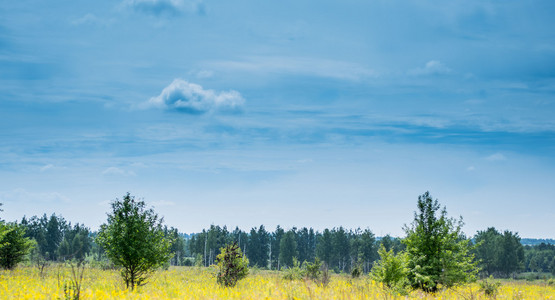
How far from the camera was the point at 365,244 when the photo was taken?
96.8m

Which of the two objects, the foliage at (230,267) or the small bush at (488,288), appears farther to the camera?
the foliage at (230,267)

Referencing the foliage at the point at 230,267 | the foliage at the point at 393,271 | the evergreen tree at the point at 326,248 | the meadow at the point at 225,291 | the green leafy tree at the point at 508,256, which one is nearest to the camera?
the meadow at the point at 225,291

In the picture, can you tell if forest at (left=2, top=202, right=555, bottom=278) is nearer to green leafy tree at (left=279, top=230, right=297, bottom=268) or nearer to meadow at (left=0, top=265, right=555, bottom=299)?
green leafy tree at (left=279, top=230, right=297, bottom=268)

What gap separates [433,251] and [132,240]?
14.1 meters

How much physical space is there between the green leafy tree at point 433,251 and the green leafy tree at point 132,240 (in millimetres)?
11897

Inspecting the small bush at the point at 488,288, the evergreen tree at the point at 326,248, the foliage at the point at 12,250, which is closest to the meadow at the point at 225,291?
the small bush at the point at 488,288

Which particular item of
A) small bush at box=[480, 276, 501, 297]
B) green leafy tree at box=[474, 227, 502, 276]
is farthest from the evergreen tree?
small bush at box=[480, 276, 501, 297]

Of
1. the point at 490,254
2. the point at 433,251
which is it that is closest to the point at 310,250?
the point at 490,254

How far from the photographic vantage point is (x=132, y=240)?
686 inches

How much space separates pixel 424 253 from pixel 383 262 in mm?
2240

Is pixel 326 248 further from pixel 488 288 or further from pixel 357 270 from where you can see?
pixel 488 288

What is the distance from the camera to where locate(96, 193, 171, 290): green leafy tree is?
17.4 metres

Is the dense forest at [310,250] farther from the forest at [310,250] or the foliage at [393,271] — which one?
the foliage at [393,271]

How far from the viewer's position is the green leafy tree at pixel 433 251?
56.9ft
